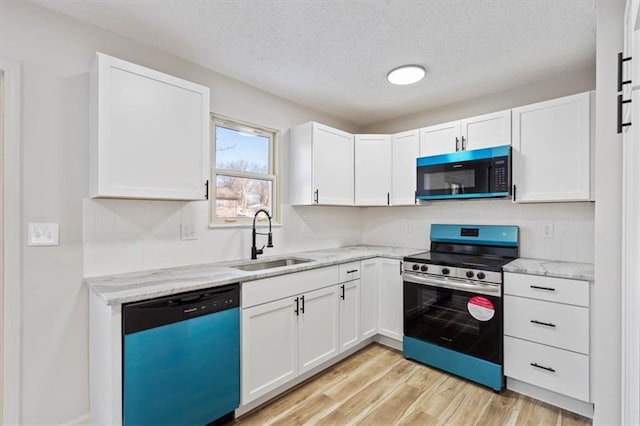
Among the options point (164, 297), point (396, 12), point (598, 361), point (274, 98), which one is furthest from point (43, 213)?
point (598, 361)

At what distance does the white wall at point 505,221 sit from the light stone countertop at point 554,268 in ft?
0.51

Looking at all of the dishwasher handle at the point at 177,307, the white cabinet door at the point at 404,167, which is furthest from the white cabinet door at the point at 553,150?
the dishwasher handle at the point at 177,307

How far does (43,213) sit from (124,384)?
3.50 feet

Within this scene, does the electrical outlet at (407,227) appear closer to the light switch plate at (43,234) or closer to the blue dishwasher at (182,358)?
the blue dishwasher at (182,358)

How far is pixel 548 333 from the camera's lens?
85.0 inches

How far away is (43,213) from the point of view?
177 centimetres

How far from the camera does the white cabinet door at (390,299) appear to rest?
9.75 feet

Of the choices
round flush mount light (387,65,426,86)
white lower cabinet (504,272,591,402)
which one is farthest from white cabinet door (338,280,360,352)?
round flush mount light (387,65,426,86)

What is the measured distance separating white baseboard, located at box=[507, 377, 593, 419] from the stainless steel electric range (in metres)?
0.11

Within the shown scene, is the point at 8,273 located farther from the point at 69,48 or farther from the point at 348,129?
the point at 348,129

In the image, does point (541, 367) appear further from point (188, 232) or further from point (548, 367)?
point (188, 232)

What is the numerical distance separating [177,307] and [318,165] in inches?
72.0

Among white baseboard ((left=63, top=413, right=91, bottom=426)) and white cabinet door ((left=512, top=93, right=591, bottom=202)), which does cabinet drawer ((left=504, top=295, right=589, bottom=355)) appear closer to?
white cabinet door ((left=512, top=93, right=591, bottom=202))

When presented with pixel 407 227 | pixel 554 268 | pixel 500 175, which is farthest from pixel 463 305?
pixel 407 227
